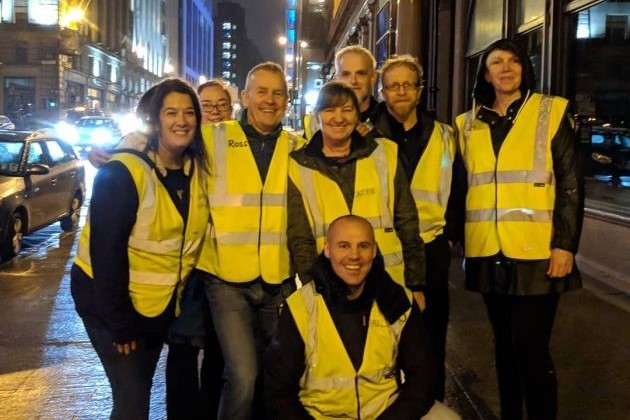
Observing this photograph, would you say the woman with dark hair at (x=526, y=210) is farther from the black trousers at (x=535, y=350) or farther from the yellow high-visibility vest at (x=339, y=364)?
the yellow high-visibility vest at (x=339, y=364)

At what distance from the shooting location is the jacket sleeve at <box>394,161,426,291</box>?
11.0 ft

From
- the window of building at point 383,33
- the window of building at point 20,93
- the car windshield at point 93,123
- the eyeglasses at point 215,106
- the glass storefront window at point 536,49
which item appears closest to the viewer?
the eyeglasses at point 215,106

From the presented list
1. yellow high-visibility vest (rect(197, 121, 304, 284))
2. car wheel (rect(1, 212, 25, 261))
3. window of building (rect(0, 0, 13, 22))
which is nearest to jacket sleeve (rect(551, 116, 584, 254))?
yellow high-visibility vest (rect(197, 121, 304, 284))

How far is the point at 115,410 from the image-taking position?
3045mm

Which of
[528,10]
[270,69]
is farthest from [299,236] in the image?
[528,10]

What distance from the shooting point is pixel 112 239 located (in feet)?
9.41

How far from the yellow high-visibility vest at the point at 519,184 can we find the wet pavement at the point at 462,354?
52.1 inches

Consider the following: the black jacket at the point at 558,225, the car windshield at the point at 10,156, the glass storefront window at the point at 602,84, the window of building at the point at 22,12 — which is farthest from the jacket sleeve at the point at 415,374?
the window of building at the point at 22,12

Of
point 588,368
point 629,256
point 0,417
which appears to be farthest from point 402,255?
point 629,256

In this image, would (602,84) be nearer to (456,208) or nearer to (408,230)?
(456,208)

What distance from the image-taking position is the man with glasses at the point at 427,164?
3609 millimetres

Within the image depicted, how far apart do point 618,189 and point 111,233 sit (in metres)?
7.05

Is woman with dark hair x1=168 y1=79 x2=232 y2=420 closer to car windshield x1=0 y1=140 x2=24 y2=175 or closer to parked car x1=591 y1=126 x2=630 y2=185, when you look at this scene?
parked car x1=591 y1=126 x2=630 y2=185

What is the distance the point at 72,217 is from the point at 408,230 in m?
10.3
